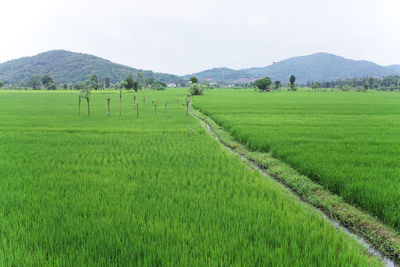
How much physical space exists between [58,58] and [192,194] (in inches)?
9289

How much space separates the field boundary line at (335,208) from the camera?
353 centimetres

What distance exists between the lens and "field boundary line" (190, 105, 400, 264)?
3533 mm

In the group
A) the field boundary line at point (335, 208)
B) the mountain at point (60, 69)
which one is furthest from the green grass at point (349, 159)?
the mountain at point (60, 69)

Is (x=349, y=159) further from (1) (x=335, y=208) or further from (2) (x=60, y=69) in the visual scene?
(2) (x=60, y=69)

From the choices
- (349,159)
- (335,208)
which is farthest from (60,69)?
(335,208)

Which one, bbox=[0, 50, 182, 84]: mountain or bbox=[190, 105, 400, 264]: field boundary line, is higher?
bbox=[0, 50, 182, 84]: mountain

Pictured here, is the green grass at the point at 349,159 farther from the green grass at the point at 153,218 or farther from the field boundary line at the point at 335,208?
the green grass at the point at 153,218

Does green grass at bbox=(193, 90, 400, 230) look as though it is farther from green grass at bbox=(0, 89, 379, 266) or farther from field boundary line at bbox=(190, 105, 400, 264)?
green grass at bbox=(0, 89, 379, 266)

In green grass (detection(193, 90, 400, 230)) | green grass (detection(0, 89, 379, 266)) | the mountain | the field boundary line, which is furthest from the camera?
the mountain

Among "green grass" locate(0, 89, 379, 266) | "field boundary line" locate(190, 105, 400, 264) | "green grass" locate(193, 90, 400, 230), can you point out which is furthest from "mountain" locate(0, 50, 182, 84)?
"field boundary line" locate(190, 105, 400, 264)

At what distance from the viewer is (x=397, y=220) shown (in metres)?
3.82

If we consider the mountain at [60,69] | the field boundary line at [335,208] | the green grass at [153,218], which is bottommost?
the field boundary line at [335,208]

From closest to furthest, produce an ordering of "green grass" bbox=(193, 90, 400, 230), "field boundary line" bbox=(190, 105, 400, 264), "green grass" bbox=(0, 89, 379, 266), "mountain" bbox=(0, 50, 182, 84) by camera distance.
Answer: "green grass" bbox=(0, 89, 379, 266) < "field boundary line" bbox=(190, 105, 400, 264) < "green grass" bbox=(193, 90, 400, 230) < "mountain" bbox=(0, 50, 182, 84)

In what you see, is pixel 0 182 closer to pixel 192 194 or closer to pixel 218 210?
pixel 192 194
